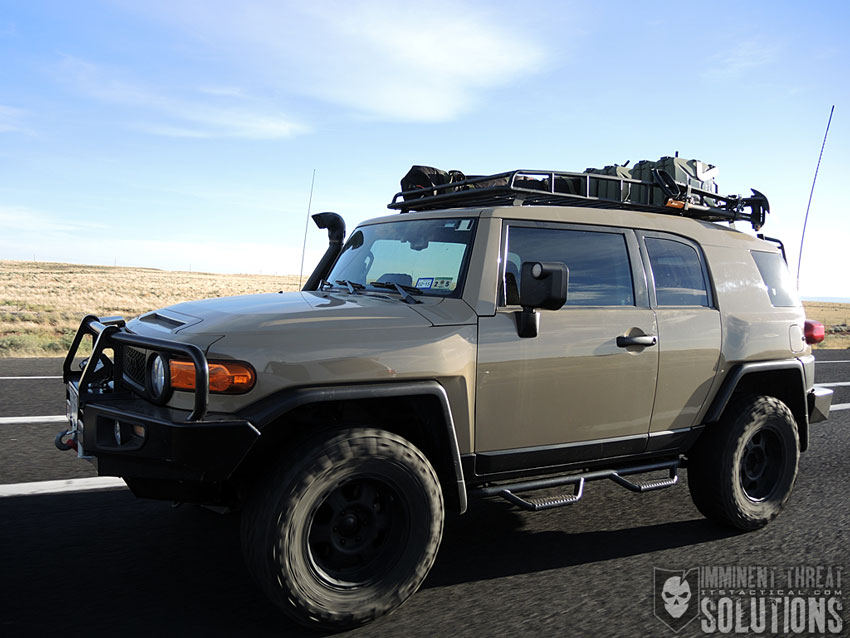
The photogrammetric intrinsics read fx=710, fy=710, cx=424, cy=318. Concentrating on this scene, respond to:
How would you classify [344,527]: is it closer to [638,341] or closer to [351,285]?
[351,285]

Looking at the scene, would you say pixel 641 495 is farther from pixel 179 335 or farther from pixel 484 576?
pixel 179 335

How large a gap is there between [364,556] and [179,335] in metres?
1.35

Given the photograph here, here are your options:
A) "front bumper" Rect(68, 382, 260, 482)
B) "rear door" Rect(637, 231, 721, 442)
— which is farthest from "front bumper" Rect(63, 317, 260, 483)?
"rear door" Rect(637, 231, 721, 442)

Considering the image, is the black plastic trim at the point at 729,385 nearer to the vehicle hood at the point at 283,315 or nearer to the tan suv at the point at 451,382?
the tan suv at the point at 451,382

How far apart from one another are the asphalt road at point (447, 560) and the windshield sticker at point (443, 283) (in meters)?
1.54

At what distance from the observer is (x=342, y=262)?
484 cm

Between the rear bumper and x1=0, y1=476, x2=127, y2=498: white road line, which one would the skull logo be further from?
x1=0, y1=476, x2=127, y2=498: white road line

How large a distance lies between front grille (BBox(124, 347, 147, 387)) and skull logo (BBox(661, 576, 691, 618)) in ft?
9.27

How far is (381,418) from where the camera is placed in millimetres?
3619

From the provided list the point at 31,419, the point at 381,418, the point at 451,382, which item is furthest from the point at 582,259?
the point at 31,419

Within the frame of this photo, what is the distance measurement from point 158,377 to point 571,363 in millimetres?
2118

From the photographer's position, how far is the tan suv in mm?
3102

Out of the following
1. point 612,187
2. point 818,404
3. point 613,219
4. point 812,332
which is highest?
point 612,187

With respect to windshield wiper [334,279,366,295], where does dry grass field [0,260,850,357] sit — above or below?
below
